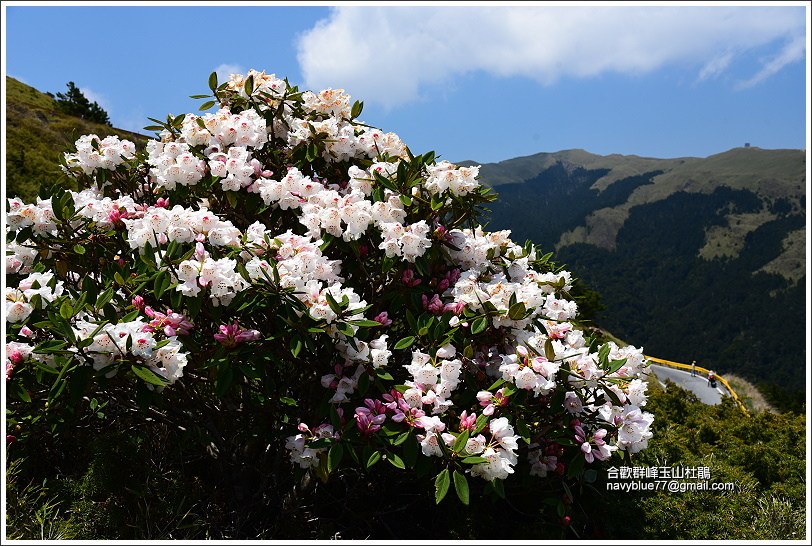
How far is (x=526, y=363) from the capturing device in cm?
283

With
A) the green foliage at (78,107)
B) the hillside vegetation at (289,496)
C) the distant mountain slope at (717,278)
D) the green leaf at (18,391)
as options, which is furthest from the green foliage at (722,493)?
the distant mountain slope at (717,278)

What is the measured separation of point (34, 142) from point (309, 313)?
26363 mm

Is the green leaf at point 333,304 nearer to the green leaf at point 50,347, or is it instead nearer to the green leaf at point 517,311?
the green leaf at point 517,311

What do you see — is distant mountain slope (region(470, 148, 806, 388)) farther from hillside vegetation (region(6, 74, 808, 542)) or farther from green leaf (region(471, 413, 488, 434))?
green leaf (region(471, 413, 488, 434))

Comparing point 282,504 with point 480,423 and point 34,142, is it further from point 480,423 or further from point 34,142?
point 34,142

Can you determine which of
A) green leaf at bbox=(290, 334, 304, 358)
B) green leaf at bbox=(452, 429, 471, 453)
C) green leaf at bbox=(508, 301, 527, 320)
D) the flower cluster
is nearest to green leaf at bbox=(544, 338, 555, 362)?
green leaf at bbox=(508, 301, 527, 320)

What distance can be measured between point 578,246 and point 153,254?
203009mm

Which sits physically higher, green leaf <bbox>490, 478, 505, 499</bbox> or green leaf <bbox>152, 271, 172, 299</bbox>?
green leaf <bbox>152, 271, 172, 299</bbox>

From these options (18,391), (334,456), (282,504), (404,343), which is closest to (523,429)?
(404,343)

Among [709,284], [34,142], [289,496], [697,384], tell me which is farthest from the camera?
[709,284]

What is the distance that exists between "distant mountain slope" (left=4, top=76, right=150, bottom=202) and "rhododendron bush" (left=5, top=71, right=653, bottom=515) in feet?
32.2

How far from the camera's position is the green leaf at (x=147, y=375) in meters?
2.43

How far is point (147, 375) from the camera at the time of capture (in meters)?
2.45

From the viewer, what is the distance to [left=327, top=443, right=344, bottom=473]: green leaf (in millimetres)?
2684
